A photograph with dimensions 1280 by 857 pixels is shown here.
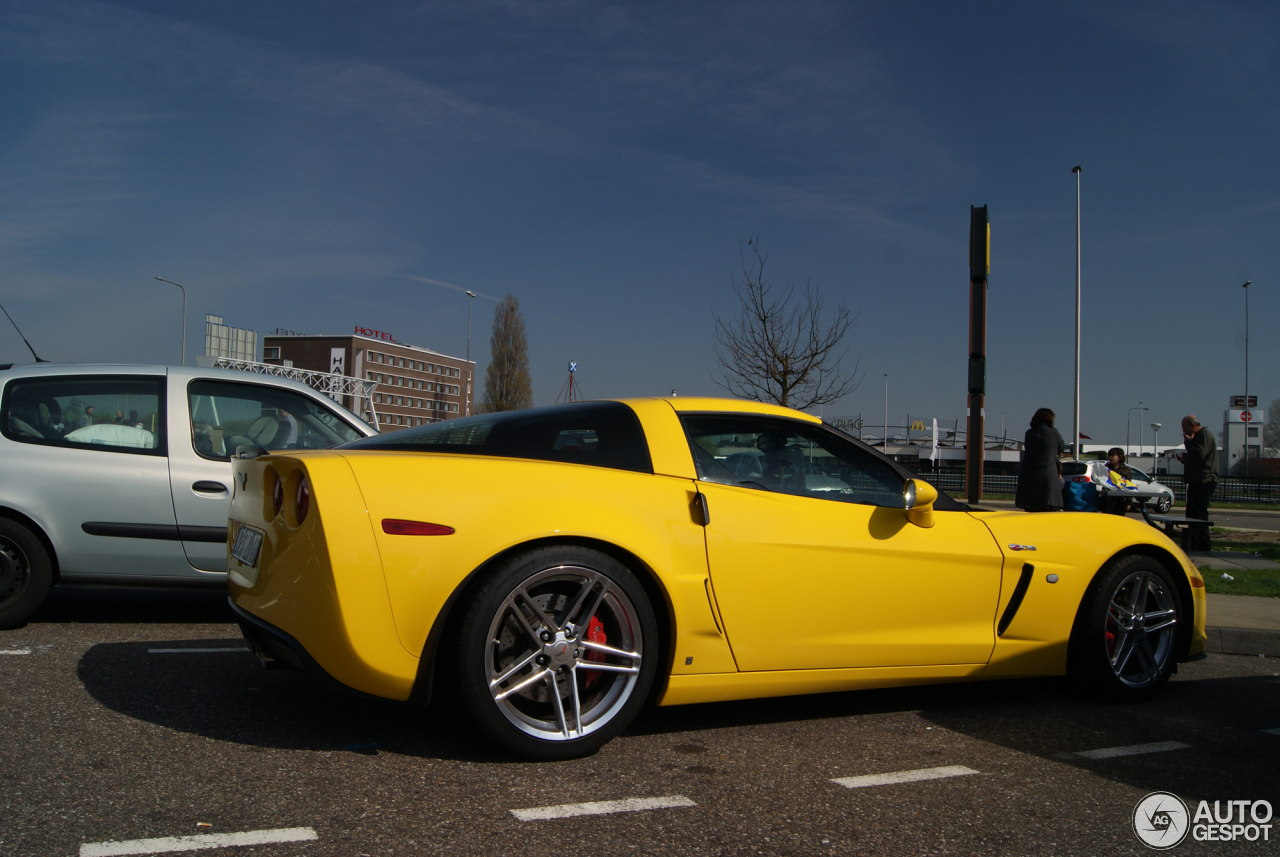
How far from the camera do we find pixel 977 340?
44.2 ft

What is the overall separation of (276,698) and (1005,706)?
124 inches

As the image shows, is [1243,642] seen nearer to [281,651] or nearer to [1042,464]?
[1042,464]

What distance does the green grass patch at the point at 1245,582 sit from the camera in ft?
25.7

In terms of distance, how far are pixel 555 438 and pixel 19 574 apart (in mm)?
3343

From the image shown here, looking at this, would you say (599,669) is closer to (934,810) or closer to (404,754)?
(404,754)

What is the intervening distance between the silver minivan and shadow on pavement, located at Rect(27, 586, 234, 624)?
504mm

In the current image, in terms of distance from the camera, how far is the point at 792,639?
3547mm

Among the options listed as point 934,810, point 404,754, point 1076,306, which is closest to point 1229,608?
point 934,810

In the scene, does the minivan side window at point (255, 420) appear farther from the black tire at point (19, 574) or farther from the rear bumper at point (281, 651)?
the rear bumper at point (281, 651)

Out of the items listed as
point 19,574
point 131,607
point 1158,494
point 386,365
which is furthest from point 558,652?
point 386,365

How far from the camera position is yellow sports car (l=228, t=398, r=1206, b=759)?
301cm

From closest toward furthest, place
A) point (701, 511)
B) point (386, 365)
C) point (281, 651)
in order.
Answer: point (281, 651), point (701, 511), point (386, 365)

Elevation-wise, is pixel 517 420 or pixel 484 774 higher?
pixel 517 420

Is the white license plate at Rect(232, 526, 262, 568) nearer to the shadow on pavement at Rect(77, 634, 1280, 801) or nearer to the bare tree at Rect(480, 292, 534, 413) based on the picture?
the shadow on pavement at Rect(77, 634, 1280, 801)
